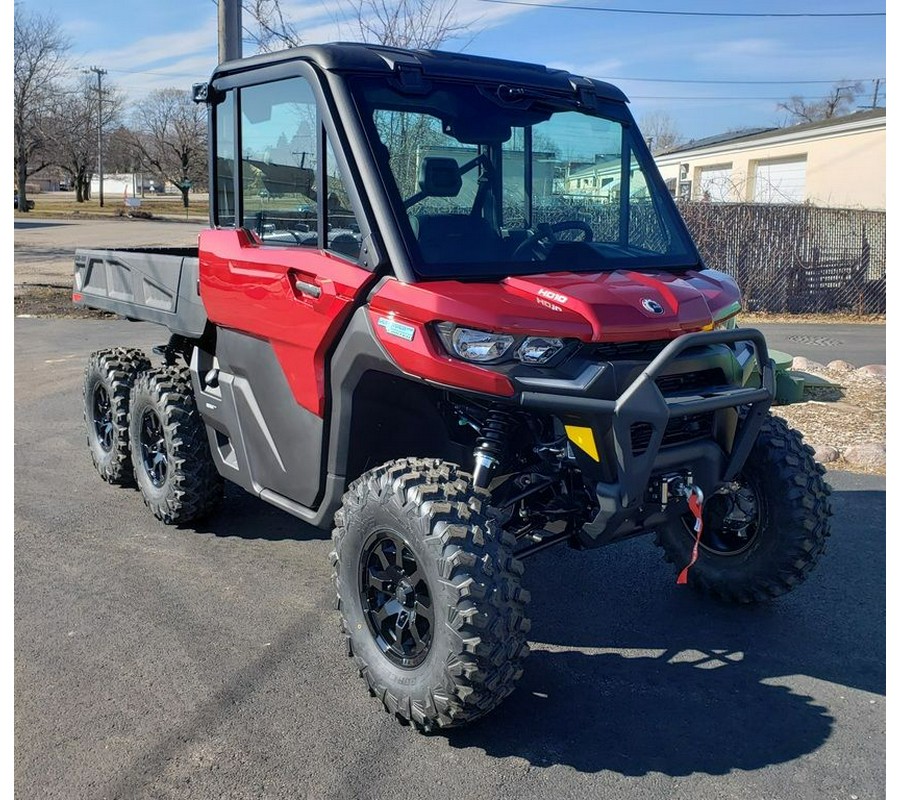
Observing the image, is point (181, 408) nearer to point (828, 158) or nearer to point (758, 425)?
point (758, 425)

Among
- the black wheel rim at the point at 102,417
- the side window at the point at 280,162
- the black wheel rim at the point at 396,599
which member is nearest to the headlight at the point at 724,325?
the black wheel rim at the point at 396,599

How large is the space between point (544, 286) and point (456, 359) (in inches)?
19.4

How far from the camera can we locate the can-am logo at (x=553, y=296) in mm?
3404

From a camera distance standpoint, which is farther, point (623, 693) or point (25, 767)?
point (623, 693)

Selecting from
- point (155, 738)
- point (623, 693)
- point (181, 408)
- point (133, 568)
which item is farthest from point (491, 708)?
point (181, 408)

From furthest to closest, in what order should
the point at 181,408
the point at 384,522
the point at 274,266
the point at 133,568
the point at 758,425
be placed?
the point at 181,408 < the point at 133,568 < the point at 274,266 < the point at 758,425 < the point at 384,522

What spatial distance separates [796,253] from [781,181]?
1501 centimetres

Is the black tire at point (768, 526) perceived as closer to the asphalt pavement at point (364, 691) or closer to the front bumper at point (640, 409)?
the asphalt pavement at point (364, 691)

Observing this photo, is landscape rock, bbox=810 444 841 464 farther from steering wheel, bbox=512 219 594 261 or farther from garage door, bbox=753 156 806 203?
garage door, bbox=753 156 806 203

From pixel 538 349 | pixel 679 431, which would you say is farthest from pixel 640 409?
pixel 679 431

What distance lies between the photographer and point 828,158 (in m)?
28.2

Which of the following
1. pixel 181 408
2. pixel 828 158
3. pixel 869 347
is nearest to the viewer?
pixel 181 408

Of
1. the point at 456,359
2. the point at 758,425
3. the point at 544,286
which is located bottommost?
the point at 758,425

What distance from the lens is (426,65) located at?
12.9ft
